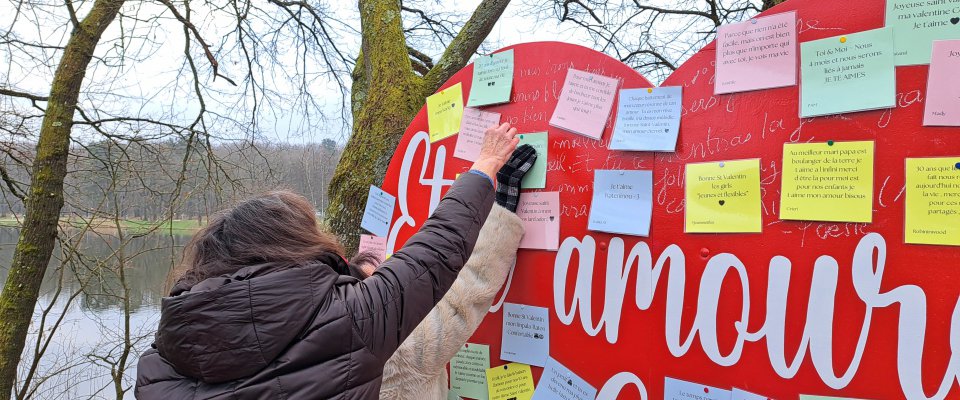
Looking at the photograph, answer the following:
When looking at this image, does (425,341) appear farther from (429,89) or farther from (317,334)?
(429,89)

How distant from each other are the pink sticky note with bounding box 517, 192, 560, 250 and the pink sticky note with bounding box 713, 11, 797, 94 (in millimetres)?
566

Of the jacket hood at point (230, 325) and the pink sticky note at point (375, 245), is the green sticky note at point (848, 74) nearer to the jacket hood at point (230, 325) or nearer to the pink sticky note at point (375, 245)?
the jacket hood at point (230, 325)

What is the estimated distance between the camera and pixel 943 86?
1135 mm

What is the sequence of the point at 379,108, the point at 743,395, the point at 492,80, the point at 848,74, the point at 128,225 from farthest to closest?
the point at 128,225 < the point at 379,108 < the point at 492,80 < the point at 743,395 < the point at 848,74

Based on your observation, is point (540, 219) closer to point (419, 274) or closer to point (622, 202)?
point (622, 202)

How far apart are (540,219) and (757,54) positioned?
745mm

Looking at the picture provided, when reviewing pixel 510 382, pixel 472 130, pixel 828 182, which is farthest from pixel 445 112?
pixel 828 182

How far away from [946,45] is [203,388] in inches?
63.7

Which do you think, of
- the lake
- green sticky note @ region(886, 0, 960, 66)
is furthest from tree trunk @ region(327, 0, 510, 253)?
the lake

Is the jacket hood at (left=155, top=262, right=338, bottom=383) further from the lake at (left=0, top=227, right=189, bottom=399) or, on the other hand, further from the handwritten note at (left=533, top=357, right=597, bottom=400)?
the lake at (left=0, top=227, right=189, bottom=399)

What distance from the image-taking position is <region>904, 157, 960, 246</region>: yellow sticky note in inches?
43.9

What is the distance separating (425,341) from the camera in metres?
1.51

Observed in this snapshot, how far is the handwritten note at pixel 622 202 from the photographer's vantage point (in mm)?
1561

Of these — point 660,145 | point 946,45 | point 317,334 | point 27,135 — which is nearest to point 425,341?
point 317,334
